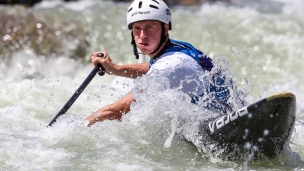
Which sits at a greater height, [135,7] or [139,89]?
[135,7]

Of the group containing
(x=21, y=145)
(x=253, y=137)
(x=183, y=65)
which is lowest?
(x=21, y=145)

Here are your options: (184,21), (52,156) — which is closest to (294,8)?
(184,21)

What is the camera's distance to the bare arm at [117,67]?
5301 millimetres

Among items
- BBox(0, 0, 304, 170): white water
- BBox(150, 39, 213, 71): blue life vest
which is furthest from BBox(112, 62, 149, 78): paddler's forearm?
BBox(150, 39, 213, 71): blue life vest

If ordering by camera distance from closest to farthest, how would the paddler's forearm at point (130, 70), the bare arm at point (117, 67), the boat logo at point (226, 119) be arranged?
1. the boat logo at point (226, 119)
2. the bare arm at point (117, 67)
3. the paddler's forearm at point (130, 70)

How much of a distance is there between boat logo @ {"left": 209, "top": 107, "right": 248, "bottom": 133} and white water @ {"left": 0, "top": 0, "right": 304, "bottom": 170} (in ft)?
0.66

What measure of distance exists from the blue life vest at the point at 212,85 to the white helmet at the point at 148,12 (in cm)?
29

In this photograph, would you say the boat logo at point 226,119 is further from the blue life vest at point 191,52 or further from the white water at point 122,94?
the blue life vest at point 191,52

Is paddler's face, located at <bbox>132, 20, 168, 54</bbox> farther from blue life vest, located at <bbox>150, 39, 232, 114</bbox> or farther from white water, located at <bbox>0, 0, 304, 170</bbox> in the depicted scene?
white water, located at <bbox>0, 0, 304, 170</bbox>

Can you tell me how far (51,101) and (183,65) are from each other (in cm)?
282

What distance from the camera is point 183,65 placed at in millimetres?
4746

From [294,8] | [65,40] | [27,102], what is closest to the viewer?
[27,102]

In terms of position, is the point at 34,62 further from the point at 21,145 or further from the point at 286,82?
the point at 21,145

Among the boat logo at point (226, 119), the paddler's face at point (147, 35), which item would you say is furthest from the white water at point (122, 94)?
the paddler's face at point (147, 35)
